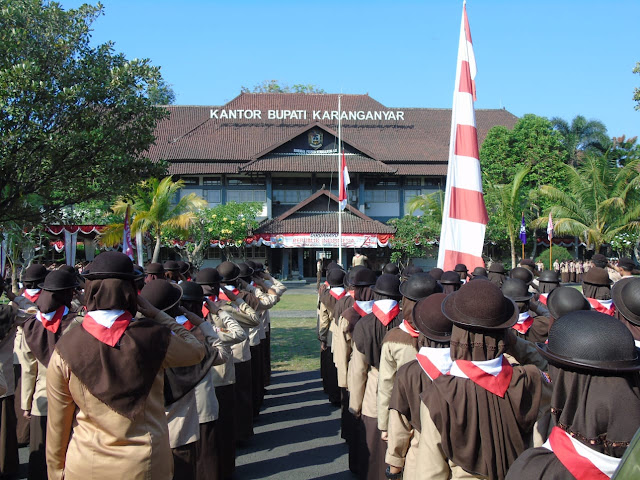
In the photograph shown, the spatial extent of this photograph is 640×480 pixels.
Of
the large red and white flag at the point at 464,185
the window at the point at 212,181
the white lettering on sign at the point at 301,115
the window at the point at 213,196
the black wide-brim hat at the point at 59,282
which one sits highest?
the white lettering on sign at the point at 301,115

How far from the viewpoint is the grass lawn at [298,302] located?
19453mm

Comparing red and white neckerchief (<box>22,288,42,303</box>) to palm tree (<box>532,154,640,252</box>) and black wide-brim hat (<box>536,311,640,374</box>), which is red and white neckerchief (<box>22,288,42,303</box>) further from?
palm tree (<box>532,154,640,252</box>)

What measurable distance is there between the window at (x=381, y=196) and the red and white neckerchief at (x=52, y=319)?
1178 inches

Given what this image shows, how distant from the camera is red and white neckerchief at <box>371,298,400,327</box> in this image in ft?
15.1

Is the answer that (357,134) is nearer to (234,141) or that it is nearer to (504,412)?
(234,141)

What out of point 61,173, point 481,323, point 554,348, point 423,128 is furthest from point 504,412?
point 423,128

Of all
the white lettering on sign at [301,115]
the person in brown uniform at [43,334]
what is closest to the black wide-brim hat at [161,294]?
the person in brown uniform at [43,334]

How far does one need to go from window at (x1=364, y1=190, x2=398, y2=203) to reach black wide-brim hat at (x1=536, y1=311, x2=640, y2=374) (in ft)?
106

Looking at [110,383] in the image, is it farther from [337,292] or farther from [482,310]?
[337,292]

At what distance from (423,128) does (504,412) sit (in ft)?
124

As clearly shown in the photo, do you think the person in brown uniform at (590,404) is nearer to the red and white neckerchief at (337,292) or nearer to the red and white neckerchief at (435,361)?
the red and white neckerchief at (435,361)

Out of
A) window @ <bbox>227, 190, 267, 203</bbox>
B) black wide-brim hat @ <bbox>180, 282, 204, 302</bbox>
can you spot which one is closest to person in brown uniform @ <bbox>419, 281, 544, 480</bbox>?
black wide-brim hat @ <bbox>180, 282, 204, 302</bbox>

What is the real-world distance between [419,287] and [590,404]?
234 cm

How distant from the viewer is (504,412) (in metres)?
2.57
